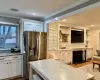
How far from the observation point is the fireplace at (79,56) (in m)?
6.62

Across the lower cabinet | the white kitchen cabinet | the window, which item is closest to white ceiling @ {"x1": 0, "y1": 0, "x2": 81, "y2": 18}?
the window

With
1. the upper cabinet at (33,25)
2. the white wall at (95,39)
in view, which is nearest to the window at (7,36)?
the upper cabinet at (33,25)

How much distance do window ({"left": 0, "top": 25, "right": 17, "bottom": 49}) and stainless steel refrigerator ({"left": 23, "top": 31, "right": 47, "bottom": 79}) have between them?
0.97m

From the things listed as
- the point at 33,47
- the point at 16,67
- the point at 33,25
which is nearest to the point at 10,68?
the point at 16,67

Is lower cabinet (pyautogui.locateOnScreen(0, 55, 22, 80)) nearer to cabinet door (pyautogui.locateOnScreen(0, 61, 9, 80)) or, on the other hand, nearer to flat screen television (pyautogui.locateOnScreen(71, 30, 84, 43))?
cabinet door (pyautogui.locateOnScreen(0, 61, 9, 80))

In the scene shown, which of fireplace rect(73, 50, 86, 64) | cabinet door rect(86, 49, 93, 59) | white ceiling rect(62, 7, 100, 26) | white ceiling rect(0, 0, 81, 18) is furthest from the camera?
cabinet door rect(86, 49, 93, 59)

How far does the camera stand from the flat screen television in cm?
669

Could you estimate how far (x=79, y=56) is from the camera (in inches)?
270

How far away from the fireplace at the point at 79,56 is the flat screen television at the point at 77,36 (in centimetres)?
75

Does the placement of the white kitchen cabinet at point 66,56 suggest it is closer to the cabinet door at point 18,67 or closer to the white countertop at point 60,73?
the cabinet door at point 18,67

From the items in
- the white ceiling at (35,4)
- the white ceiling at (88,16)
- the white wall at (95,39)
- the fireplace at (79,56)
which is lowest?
the fireplace at (79,56)

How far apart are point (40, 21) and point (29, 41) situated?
1340 millimetres

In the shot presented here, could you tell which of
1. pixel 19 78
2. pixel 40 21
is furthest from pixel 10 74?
pixel 40 21

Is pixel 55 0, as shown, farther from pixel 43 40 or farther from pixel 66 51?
pixel 66 51
